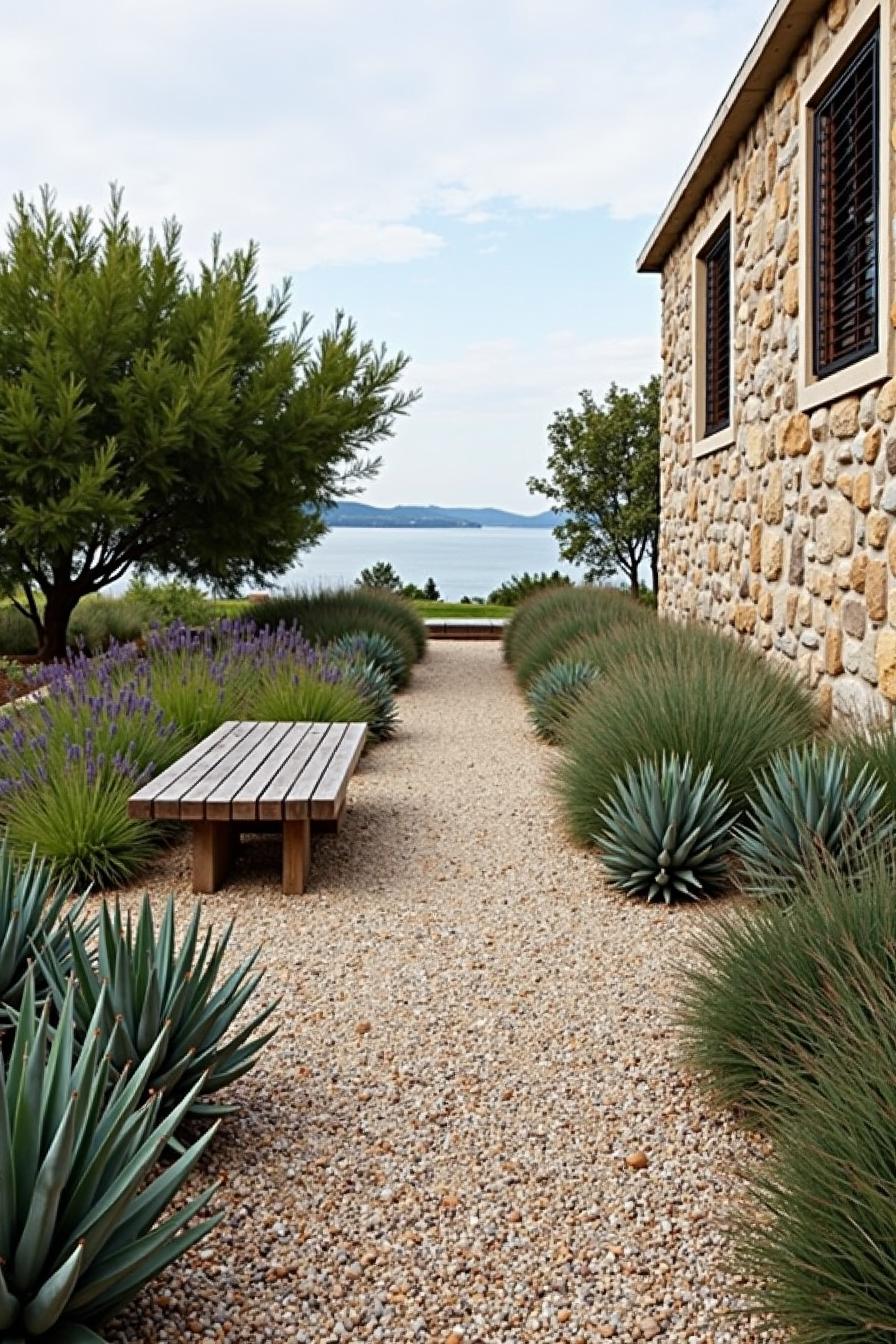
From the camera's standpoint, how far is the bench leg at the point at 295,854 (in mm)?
5359

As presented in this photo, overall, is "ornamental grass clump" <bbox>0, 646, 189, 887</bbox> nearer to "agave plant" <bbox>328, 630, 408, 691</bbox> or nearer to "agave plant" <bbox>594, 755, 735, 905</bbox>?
"agave plant" <bbox>594, 755, 735, 905</bbox>

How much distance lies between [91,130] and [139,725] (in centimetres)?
656

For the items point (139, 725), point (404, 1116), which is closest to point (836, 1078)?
point (404, 1116)

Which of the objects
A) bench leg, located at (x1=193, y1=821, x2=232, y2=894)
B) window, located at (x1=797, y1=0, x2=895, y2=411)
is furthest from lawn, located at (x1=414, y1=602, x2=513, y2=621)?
bench leg, located at (x1=193, y1=821, x2=232, y2=894)

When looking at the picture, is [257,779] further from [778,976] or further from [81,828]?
[778,976]

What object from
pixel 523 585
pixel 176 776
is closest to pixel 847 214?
pixel 176 776

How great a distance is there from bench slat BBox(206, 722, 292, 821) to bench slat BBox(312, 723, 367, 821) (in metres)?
0.30

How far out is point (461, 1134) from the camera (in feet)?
10.5

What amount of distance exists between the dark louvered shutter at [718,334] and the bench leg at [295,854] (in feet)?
20.1

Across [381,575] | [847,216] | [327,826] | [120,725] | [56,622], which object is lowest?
[327,826]

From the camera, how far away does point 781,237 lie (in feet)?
25.5

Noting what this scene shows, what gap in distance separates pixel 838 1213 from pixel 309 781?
355cm

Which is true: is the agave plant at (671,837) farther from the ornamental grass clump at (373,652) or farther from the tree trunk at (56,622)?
the tree trunk at (56,622)

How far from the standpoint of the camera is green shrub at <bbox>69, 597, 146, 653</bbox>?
14.1 meters
